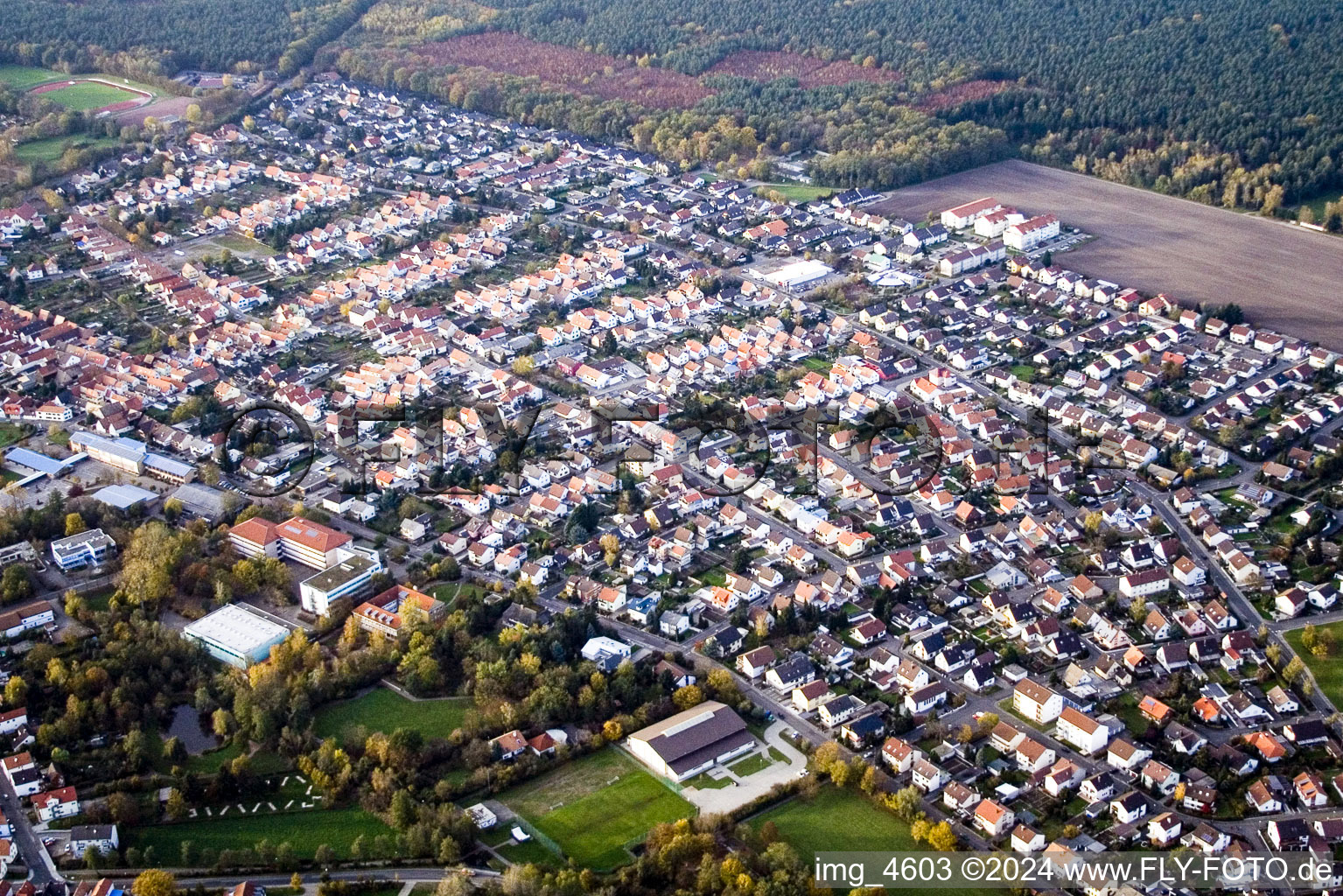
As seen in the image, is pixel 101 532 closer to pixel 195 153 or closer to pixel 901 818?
pixel 901 818

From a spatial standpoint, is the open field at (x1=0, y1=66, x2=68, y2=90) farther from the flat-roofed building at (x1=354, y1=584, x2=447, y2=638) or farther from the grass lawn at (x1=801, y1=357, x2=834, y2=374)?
the flat-roofed building at (x1=354, y1=584, x2=447, y2=638)

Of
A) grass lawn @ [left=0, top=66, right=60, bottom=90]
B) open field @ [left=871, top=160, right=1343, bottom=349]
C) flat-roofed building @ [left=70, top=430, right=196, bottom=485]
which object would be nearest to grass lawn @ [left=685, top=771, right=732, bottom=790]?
flat-roofed building @ [left=70, top=430, right=196, bottom=485]

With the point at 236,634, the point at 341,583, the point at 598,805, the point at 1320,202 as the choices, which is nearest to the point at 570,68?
the point at 1320,202

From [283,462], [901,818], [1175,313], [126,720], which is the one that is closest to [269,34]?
[283,462]

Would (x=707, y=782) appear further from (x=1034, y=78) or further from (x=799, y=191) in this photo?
(x=1034, y=78)

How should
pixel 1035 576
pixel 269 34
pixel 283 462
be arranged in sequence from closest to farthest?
pixel 1035 576 → pixel 283 462 → pixel 269 34

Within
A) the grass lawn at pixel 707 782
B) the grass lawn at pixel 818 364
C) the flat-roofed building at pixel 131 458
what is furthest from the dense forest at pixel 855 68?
the grass lawn at pixel 707 782
